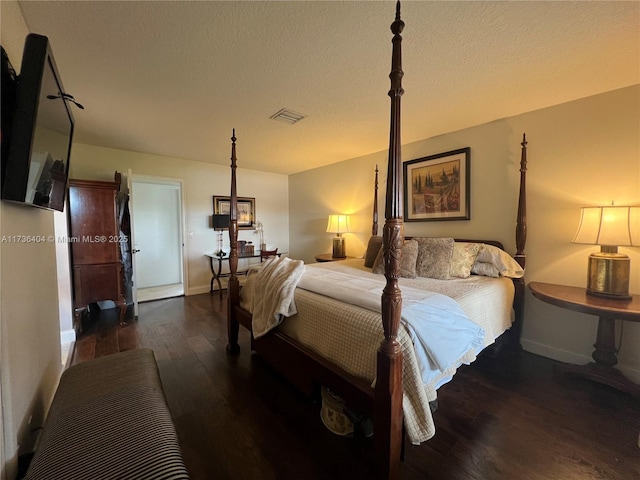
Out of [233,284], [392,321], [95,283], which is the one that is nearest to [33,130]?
[392,321]

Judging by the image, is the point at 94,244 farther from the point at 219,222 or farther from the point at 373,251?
the point at 373,251

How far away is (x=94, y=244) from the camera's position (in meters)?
3.06

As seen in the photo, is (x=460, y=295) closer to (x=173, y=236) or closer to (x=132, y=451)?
(x=132, y=451)

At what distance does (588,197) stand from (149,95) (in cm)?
385

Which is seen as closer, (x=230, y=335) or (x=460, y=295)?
(x=460, y=295)

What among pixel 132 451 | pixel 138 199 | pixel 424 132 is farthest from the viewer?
pixel 138 199

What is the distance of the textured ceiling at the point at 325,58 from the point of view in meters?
1.37

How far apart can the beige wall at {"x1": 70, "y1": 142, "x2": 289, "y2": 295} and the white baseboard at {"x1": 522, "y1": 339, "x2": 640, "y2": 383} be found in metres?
4.07

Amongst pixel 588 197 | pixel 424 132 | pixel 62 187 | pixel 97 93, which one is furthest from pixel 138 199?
pixel 588 197

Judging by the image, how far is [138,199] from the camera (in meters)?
4.67

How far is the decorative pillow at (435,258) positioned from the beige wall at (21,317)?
2.65 metres

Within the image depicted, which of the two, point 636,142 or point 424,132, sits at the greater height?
point 424,132

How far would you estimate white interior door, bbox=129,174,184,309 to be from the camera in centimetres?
466

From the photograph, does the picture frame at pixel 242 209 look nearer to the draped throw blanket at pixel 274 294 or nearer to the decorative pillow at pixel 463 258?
the draped throw blanket at pixel 274 294
